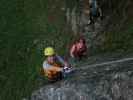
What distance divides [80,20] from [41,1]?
421cm

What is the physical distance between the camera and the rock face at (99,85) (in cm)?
1279

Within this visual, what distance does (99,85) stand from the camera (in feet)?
43.0

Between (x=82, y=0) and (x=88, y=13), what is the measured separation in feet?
3.18

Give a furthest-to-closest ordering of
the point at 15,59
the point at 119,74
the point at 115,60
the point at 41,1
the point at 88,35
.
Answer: the point at 41,1 → the point at 15,59 → the point at 88,35 → the point at 115,60 → the point at 119,74

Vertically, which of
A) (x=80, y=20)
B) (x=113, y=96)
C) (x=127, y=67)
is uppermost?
(x=80, y=20)

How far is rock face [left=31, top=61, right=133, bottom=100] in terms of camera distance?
42.0ft

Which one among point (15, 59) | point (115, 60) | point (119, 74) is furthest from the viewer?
point (15, 59)

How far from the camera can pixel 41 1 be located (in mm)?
25375

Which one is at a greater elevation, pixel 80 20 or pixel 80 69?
pixel 80 20

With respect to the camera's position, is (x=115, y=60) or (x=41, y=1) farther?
(x=41, y=1)

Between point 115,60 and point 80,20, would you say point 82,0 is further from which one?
point 115,60

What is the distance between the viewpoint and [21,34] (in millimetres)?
24391

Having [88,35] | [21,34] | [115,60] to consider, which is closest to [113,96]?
[115,60]

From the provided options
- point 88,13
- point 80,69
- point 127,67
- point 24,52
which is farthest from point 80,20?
point 127,67
